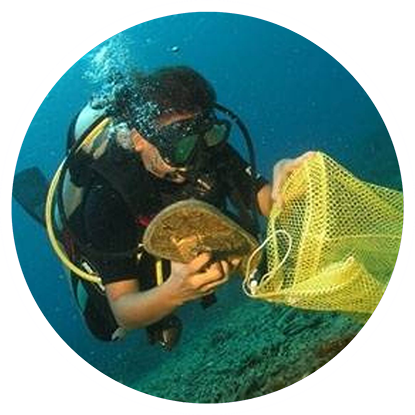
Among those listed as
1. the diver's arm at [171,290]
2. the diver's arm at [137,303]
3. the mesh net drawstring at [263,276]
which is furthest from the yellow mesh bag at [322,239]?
the diver's arm at [137,303]

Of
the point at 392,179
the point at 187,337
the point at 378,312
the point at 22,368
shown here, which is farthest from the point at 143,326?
the point at 392,179

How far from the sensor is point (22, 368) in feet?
8.16

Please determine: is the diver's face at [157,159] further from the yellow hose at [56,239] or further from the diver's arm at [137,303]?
the diver's arm at [137,303]

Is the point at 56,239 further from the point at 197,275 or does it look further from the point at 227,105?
the point at 227,105

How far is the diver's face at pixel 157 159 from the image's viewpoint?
2.10 m

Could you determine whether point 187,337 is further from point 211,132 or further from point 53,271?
point 211,132

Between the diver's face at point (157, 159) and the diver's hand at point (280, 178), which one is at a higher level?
the diver's face at point (157, 159)

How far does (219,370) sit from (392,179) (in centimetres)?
78

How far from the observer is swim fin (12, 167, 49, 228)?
2227mm

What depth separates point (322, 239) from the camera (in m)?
2.17

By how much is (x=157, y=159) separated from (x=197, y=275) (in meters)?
0.35

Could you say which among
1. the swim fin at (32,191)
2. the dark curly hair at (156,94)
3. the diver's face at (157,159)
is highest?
the dark curly hair at (156,94)

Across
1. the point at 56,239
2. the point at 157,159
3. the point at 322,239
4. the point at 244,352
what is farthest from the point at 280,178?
the point at 56,239

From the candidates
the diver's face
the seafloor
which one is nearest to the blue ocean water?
the seafloor
